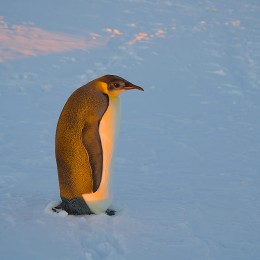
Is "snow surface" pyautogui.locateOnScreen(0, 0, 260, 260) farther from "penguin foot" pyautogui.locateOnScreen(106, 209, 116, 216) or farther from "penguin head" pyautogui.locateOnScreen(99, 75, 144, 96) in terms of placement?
"penguin head" pyautogui.locateOnScreen(99, 75, 144, 96)

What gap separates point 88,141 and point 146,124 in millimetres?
2925

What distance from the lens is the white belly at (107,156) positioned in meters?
2.48

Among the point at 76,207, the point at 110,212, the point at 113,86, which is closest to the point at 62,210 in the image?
the point at 76,207

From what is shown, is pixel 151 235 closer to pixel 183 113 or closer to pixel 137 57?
pixel 183 113

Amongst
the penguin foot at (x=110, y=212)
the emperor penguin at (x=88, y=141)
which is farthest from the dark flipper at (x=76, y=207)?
the penguin foot at (x=110, y=212)

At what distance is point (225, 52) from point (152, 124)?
3.49 m

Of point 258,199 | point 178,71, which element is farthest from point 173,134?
point 178,71

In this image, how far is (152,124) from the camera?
17.6 ft

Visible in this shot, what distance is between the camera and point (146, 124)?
534cm

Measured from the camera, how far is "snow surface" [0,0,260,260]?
2.38m

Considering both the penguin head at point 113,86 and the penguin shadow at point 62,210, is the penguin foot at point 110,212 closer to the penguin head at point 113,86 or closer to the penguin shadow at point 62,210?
A: the penguin shadow at point 62,210

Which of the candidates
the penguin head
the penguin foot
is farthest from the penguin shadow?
the penguin head

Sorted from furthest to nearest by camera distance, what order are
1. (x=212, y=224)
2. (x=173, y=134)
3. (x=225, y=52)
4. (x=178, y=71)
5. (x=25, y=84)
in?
1. (x=225, y=52)
2. (x=178, y=71)
3. (x=25, y=84)
4. (x=173, y=134)
5. (x=212, y=224)

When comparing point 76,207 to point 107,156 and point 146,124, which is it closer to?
point 107,156
